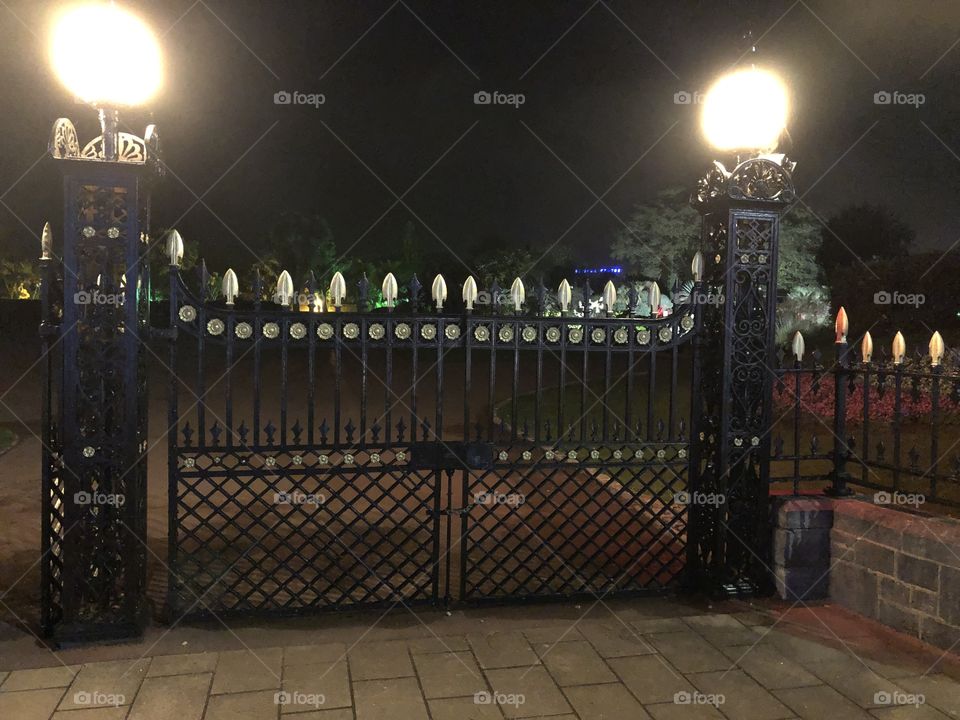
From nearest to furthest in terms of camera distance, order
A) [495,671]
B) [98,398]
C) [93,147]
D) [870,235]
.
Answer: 1. [495,671]
2. [93,147]
3. [98,398]
4. [870,235]

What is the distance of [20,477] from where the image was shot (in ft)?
35.1

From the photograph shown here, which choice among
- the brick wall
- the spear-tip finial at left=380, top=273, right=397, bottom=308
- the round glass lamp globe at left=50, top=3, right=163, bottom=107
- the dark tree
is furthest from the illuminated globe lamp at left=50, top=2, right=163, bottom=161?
the dark tree

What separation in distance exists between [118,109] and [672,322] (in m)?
4.28

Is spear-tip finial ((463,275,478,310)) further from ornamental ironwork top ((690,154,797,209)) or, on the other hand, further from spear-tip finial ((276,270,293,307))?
ornamental ironwork top ((690,154,797,209))

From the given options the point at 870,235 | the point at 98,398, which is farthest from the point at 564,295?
the point at 870,235

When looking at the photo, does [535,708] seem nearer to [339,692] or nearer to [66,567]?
[339,692]

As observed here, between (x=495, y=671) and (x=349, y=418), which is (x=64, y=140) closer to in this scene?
(x=349, y=418)

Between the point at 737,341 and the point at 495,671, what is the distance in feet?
10.3

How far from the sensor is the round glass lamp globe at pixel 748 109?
18.4 ft

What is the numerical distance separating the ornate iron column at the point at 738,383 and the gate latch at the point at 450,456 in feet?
5.98

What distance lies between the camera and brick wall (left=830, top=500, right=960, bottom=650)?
16.0 ft

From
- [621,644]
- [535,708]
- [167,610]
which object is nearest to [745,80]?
[621,644]

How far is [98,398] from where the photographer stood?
474 centimetres

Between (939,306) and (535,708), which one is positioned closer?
(535,708)
